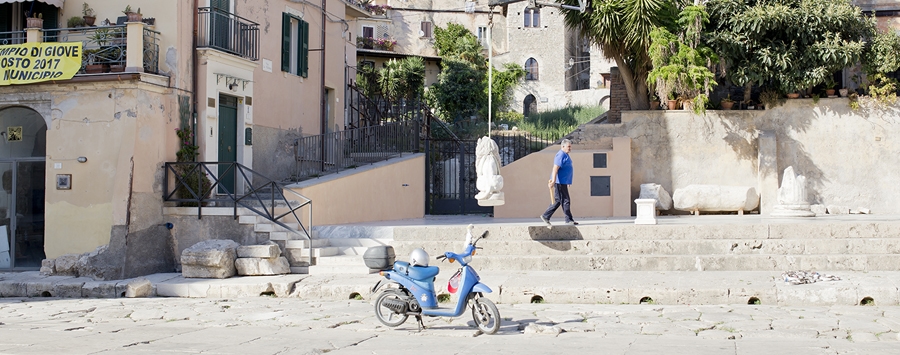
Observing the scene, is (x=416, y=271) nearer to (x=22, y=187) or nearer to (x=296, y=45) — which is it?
(x=22, y=187)

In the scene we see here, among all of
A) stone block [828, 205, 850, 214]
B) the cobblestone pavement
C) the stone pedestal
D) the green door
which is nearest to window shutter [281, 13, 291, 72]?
the green door

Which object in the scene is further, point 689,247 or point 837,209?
point 837,209

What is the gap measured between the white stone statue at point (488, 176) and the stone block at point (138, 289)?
5464mm

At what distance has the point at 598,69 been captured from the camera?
52281mm

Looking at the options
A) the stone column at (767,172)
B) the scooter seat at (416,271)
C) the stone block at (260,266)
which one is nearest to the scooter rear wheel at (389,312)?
the scooter seat at (416,271)

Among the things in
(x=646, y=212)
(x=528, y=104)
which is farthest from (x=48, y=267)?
(x=528, y=104)

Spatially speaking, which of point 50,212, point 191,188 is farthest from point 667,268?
point 50,212

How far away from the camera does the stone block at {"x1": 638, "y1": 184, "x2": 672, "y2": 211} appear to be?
60.2ft

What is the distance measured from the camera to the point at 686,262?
12617 mm

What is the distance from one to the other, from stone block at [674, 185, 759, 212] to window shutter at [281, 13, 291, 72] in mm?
9336

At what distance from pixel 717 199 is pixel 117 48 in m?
12.6

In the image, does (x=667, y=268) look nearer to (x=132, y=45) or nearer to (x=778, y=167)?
(x=778, y=167)

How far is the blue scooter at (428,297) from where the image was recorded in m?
8.82

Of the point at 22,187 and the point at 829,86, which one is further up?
the point at 829,86
